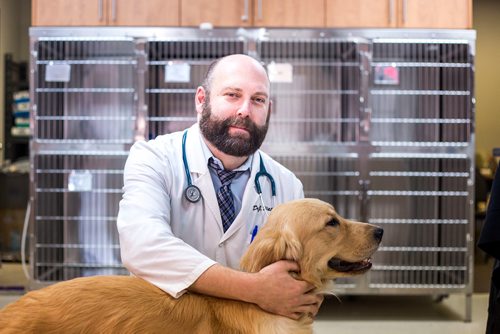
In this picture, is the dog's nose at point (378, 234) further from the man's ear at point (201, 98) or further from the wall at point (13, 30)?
the wall at point (13, 30)

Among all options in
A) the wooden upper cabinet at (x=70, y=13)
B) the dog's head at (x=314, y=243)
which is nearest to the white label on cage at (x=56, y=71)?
the wooden upper cabinet at (x=70, y=13)

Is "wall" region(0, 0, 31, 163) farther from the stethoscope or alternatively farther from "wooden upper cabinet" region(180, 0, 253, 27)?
the stethoscope

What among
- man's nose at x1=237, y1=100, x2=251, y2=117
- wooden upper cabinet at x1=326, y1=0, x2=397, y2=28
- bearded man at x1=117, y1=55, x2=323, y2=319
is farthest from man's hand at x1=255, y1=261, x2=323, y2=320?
wooden upper cabinet at x1=326, y1=0, x2=397, y2=28

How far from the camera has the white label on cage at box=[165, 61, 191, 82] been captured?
388 cm

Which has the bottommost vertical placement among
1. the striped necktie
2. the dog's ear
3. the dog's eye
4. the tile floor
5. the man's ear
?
the tile floor

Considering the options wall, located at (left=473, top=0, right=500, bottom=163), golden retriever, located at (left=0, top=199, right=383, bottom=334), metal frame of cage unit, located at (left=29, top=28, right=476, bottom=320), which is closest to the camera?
golden retriever, located at (left=0, top=199, right=383, bottom=334)

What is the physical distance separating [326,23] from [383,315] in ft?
6.50

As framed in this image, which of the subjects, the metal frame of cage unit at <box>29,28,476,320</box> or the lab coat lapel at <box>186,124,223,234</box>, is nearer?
the lab coat lapel at <box>186,124,223,234</box>

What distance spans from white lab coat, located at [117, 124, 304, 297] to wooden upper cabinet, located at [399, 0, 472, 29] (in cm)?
232

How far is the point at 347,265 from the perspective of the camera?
1.65 meters

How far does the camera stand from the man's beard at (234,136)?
6.24 ft

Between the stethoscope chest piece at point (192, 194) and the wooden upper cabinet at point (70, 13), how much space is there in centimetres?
242

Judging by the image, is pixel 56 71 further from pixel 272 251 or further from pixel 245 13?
pixel 272 251

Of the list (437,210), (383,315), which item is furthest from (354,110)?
(383,315)
